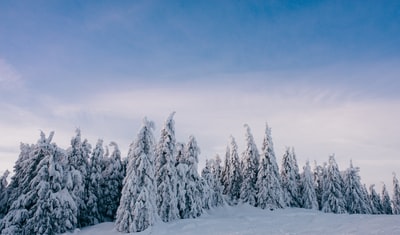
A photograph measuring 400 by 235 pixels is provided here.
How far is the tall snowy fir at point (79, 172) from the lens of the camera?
37156 millimetres

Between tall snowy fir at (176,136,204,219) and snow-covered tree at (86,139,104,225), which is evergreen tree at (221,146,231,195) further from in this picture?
snow-covered tree at (86,139,104,225)

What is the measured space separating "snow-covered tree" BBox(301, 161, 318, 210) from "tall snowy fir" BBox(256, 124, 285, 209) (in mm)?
7797

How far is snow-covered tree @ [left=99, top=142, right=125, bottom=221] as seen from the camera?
41000 millimetres

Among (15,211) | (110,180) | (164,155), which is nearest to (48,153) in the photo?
(15,211)

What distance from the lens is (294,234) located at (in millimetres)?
22875

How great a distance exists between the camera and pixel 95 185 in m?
40.2

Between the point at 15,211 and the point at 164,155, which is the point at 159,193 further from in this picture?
the point at 15,211

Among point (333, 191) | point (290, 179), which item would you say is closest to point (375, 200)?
point (333, 191)

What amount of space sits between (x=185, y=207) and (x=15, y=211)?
738 inches

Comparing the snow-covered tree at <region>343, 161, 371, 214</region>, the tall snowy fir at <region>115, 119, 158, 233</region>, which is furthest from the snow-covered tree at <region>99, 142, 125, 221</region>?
the snow-covered tree at <region>343, 161, 371, 214</region>

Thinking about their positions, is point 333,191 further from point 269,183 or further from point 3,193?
point 3,193

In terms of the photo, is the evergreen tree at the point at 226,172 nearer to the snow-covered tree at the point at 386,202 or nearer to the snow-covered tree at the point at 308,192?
the snow-covered tree at the point at 308,192

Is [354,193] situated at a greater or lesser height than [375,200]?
greater

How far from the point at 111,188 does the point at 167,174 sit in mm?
8393
